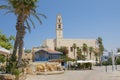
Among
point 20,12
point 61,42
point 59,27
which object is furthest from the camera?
point 59,27

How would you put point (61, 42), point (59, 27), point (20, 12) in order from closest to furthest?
point (20, 12) < point (61, 42) < point (59, 27)

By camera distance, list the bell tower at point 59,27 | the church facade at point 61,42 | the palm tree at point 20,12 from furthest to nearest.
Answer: the bell tower at point 59,27
the church facade at point 61,42
the palm tree at point 20,12

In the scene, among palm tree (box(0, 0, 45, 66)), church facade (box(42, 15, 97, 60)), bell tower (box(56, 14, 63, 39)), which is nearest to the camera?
palm tree (box(0, 0, 45, 66))

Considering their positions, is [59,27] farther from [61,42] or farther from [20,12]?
[20,12]

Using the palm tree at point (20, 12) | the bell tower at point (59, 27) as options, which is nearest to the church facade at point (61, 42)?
the bell tower at point (59, 27)

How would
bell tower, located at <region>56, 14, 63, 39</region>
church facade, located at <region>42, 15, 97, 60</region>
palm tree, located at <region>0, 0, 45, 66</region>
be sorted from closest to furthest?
1. palm tree, located at <region>0, 0, 45, 66</region>
2. church facade, located at <region>42, 15, 97, 60</region>
3. bell tower, located at <region>56, 14, 63, 39</region>

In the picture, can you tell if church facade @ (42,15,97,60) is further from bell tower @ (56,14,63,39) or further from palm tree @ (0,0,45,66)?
palm tree @ (0,0,45,66)

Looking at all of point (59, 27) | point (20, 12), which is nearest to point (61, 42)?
point (59, 27)

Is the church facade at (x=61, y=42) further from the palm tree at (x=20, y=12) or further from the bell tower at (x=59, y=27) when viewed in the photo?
the palm tree at (x=20, y=12)

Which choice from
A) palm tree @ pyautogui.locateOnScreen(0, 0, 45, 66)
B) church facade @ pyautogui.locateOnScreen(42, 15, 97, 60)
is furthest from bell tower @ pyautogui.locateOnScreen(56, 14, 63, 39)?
palm tree @ pyautogui.locateOnScreen(0, 0, 45, 66)

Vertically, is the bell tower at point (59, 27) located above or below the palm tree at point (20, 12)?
above

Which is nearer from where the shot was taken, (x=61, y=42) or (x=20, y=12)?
(x=20, y=12)

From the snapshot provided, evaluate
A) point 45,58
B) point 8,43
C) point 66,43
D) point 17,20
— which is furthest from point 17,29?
point 66,43

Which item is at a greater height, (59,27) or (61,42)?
(59,27)
